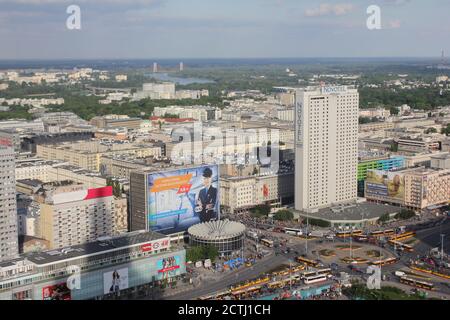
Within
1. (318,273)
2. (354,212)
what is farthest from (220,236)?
(354,212)

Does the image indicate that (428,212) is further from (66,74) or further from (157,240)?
(66,74)

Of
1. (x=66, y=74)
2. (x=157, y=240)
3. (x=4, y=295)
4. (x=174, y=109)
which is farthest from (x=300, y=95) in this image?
(x=66, y=74)

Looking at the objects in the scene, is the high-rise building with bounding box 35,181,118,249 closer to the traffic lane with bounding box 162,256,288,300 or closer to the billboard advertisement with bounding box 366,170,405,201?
the traffic lane with bounding box 162,256,288,300

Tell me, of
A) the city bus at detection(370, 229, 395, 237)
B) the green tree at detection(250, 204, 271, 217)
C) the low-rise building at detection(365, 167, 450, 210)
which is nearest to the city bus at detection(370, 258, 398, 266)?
the city bus at detection(370, 229, 395, 237)

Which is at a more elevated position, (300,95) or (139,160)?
(300,95)

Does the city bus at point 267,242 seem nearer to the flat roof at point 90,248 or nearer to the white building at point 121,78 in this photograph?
the flat roof at point 90,248

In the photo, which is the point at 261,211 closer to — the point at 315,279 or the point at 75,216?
the point at 75,216

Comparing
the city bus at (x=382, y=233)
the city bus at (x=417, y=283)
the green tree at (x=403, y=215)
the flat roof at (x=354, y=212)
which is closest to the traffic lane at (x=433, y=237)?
the city bus at (x=382, y=233)
